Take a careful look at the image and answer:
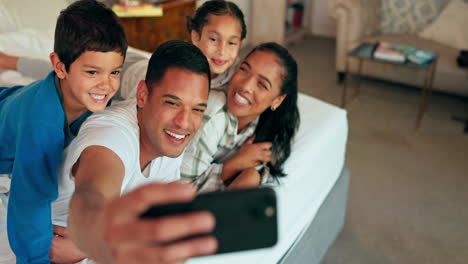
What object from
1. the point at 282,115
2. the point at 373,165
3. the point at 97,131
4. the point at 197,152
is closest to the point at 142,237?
the point at 97,131

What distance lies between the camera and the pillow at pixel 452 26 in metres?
3.30

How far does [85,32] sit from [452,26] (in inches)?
130

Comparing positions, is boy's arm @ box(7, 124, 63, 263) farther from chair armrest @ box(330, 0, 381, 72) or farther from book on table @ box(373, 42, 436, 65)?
chair armrest @ box(330, 0, 381, 72)

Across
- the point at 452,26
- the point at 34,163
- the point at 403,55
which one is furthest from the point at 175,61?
the point at 452,26

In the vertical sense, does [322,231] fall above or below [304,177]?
below

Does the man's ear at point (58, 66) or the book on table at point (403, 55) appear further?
the book on table at point (403, 55)

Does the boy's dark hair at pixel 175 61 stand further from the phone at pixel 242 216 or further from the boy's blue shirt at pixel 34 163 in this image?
the phone at pixel 242 216

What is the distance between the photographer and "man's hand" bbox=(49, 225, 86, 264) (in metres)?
1.02

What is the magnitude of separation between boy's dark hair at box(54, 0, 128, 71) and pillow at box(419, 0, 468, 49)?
3.19 meters

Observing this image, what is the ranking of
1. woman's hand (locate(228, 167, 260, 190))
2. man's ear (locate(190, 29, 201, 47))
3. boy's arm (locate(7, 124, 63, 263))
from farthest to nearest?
man's ear (locate(190, 29, 201, 47))
woman's hand (locate(228, 167, 260, 190))
boy's arm (locate(7, 124, 63, 263))

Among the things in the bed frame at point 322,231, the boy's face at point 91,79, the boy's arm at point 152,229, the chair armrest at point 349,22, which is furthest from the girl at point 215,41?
the chair armrest at point 349,22

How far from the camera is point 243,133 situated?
1449 millimetres

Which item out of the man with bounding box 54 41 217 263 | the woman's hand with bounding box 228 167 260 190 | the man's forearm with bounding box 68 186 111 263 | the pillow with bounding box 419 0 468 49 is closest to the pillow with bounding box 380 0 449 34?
the pillow with bounding box 419 0 468 49

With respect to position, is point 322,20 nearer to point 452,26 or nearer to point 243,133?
point 452,26
